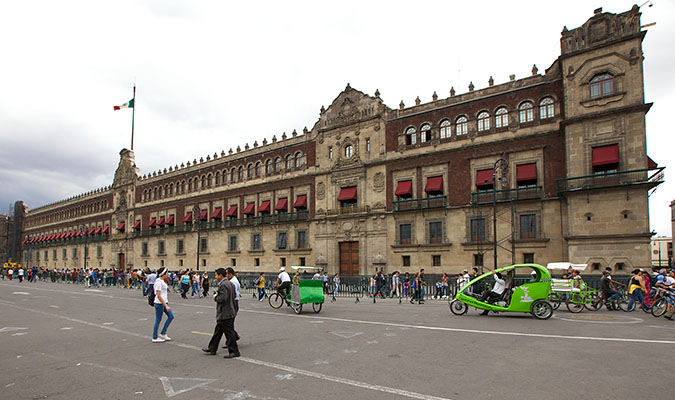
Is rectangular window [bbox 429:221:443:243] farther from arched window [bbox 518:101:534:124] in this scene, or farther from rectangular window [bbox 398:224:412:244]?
arched window [bbox 518:101:534:124]

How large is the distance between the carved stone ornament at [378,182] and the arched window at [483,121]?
8.69m

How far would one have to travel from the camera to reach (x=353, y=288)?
2791 cm

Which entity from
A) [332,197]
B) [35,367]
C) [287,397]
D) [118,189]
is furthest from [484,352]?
[118,189]

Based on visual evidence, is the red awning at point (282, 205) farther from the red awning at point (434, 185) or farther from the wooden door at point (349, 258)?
the red awning at point (434, 185)

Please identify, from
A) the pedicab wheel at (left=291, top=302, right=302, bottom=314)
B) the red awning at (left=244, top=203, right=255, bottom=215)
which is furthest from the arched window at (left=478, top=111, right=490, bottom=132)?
the red awning at (left=244, top=203, right=255, bottom=215)

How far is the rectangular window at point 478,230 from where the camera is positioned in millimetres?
29062

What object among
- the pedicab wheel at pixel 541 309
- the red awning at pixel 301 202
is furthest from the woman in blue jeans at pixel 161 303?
the red awning at pixel 301 202

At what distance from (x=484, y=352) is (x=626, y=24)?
24.9 meters

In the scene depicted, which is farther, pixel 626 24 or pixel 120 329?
pixel 626 24

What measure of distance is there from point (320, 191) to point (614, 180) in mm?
22921

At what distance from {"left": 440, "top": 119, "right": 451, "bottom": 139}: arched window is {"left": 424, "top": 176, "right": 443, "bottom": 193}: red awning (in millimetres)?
3278

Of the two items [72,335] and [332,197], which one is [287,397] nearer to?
[72,335]

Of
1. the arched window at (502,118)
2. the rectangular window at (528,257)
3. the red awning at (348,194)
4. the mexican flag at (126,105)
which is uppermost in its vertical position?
the mexican flag at (126,105)

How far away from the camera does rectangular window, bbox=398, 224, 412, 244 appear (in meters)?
Answer: 32.6
